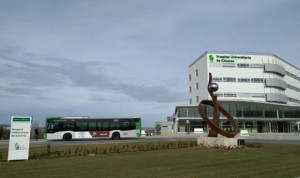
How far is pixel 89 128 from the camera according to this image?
131 feet

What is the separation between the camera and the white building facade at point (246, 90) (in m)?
67.1

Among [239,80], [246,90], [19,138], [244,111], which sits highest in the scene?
[239,80]

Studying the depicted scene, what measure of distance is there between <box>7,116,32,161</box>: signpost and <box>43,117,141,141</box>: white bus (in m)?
21.6

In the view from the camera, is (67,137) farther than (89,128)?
No

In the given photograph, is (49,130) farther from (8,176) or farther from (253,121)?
(253,121)

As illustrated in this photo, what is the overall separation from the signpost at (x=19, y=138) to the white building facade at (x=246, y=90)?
1996 inches

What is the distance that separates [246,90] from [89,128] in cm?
4909

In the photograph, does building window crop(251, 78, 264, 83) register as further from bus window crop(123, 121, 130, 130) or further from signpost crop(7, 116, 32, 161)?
signpost crop(7, 116, 32, 161)

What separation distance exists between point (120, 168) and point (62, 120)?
28.3m

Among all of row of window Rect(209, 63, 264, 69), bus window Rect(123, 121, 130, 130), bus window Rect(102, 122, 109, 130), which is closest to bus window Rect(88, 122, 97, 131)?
bus window Rect(102, 122, 109, 130)

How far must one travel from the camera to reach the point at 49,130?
38.5 metres

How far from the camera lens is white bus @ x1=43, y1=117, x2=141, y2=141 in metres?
38.6

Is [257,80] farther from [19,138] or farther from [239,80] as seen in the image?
[19,138]

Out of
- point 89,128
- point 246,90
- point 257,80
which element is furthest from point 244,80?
point 89,128
